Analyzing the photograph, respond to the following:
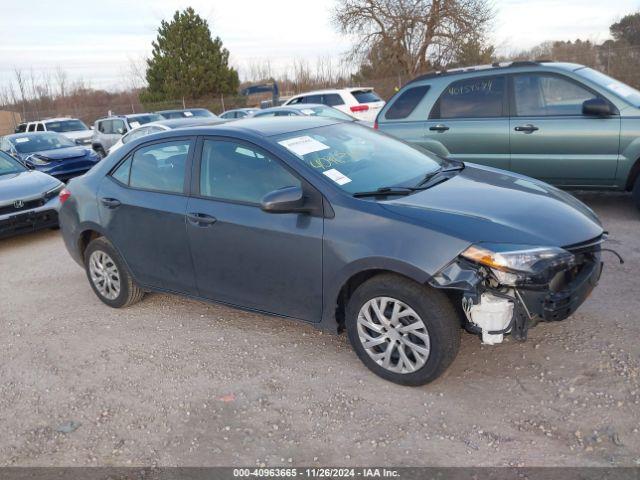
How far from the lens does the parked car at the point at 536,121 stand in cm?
617

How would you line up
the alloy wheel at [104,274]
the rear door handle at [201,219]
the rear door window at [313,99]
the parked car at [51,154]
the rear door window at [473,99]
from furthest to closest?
1. the rear door window at [313,99]
2. the parked car at [51,154]
3. the rear door window at [473,99]
4. the alloy wheel at [104,274]
5. the rear door handle at [201,219]

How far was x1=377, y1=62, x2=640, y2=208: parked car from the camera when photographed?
6.17 m

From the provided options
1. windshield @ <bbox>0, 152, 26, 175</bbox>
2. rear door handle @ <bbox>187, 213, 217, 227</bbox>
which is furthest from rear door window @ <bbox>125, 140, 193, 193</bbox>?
windshield @ <bbox>0, 152, 26, 175</bbox>

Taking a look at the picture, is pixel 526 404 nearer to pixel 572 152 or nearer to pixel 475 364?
pixel 475 364

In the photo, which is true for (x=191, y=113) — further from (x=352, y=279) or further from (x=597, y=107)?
(x=352, y=279)

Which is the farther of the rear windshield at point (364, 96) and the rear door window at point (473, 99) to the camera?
the rear windshield at point (364, 96)

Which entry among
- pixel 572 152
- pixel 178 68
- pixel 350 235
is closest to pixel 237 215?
pixel 350 235

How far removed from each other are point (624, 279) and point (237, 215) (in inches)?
130

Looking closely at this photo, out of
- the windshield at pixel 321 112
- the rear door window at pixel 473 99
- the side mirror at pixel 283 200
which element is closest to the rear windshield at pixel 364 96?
the windshield at pixel 321 112

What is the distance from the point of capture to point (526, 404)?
10.5ft

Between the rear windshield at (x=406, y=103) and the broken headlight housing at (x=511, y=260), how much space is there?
4.73m

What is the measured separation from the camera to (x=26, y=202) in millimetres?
7754

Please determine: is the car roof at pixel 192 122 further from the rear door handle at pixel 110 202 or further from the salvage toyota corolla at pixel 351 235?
the rear door handle at pixel 110 202

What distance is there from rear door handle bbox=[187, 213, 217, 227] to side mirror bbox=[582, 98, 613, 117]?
14.8ft
